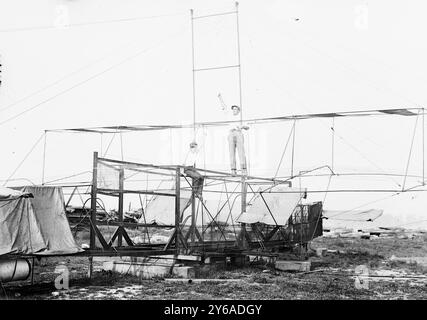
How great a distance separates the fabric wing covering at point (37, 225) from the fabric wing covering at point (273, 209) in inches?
304

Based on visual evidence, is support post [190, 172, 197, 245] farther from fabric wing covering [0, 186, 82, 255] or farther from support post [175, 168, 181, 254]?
fabric wing covering [0, 186, 82, 255]

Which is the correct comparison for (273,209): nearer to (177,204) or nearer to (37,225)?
(177,204)

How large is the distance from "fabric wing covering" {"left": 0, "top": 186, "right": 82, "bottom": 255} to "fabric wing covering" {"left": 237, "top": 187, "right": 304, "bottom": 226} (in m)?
7.71

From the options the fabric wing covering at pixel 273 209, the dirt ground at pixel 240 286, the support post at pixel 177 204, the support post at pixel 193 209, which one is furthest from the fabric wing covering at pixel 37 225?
the fabric wing covering at pixel 273 209

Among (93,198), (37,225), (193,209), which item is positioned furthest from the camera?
(193,209)

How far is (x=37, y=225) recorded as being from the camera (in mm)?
13156

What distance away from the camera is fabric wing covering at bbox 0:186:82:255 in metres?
12.6

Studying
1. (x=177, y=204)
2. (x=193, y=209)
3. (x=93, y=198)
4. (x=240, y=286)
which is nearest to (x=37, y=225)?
(x=93, y=198)

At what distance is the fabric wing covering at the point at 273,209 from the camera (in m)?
19.0

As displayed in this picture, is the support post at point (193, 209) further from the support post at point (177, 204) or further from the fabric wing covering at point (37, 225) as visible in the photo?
the fabric wing covering at point (37, 225)

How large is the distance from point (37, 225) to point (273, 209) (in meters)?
10.4

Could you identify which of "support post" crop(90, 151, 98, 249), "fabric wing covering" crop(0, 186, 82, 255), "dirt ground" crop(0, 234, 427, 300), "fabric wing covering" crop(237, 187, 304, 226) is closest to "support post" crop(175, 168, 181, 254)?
"dirt ground" crop(0, 234, 427, 300)
